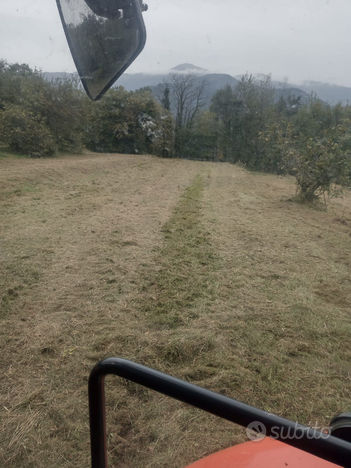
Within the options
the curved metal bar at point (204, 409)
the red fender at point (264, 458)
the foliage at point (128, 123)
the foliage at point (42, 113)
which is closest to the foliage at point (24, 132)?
the foliage at point (42, 113)

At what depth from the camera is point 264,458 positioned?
0.94 metres

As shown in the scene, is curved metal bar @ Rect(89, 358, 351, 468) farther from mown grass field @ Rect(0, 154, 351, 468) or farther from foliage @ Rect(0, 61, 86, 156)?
foliage @ Rect(0, 61, 86, 156)

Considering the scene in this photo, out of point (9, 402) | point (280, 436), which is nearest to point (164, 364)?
point (9, 402)

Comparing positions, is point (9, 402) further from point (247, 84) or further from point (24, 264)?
point (247, 84)

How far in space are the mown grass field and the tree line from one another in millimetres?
1905

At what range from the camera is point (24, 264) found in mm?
3525

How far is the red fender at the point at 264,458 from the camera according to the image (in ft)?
2.92

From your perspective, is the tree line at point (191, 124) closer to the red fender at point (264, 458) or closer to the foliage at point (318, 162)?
the foliage at point (318, 162)

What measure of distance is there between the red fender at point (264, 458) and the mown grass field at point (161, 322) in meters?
0.66

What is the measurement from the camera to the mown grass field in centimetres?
169

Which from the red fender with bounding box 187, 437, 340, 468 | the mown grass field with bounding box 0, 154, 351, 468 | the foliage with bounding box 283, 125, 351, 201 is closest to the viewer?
the red fender with bounding box 187, 437, 340, 468

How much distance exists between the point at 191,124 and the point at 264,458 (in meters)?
16.1

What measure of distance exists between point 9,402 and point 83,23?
2014 millimetres

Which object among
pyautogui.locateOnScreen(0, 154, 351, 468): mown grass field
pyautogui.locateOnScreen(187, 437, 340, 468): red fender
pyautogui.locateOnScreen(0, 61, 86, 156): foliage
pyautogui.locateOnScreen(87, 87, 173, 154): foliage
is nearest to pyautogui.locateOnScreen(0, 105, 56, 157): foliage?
pyautogui.locateOnScreen(0, 61, 86, 156): foliage
